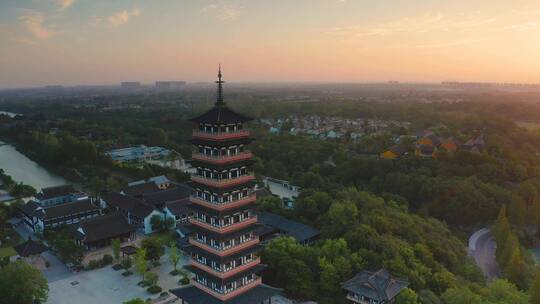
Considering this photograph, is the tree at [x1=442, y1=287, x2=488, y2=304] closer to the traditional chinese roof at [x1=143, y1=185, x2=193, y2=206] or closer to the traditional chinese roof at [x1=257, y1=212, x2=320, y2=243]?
the traditional chinese roof at [x1=257, y1=212, x2=320, y2=243]

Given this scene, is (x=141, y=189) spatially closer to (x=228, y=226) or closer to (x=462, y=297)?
(x=228, y=226)

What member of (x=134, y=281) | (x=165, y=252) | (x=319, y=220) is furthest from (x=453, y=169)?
(x=134, y=281)

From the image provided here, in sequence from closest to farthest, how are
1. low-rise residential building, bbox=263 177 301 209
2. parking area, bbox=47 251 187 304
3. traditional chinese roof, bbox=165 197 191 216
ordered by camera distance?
parking area, bbox=47 251 187 304
traditional chinese roof, bbox=165 197 191 216
low-rise residential building, bbox=263 177 301 209

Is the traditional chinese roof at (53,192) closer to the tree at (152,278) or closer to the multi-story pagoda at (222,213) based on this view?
the tree at (152,278)

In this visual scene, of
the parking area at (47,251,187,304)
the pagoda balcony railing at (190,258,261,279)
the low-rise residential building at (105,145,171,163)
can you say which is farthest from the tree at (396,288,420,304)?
the low-rise residential building at (105,145,171,163)

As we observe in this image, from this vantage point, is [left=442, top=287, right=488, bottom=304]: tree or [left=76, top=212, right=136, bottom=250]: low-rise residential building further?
[left=76, top=212, right=136, bottom=250]: low-rise residential building
